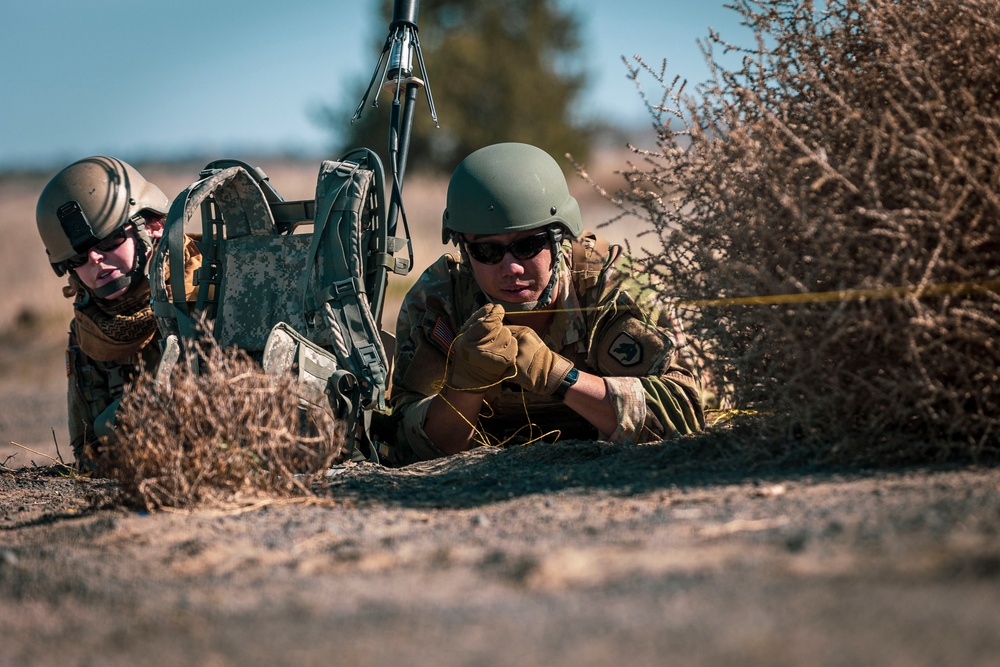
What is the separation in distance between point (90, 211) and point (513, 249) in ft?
7.76

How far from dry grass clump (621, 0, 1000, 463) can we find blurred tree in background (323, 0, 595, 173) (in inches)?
898

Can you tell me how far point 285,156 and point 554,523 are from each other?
5797cm

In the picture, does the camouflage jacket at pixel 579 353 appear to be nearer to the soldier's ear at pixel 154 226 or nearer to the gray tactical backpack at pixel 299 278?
the gray tactical backpack at pixel 299 278

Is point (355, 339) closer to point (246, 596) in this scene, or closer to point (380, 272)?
point (380, 272)

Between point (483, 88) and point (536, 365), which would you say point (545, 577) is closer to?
point (536, 365)

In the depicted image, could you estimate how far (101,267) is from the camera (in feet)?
16.0

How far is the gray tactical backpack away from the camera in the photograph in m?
3.93

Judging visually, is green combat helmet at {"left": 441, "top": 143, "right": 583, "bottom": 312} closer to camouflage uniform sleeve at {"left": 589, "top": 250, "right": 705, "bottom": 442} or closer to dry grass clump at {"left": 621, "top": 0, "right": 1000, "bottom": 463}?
camouflage uniform sleeve at {"left": 589, "top": 250, "right": 705, "bottom": 442}

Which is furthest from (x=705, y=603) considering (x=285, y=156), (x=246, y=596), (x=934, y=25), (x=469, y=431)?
(x=285, y=156)

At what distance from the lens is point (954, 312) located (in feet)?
9.00

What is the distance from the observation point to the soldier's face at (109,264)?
16.0ft

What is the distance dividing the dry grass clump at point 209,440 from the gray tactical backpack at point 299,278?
0.26 metres

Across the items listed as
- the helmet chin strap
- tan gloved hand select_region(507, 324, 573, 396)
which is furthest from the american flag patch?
the helmet chin strap

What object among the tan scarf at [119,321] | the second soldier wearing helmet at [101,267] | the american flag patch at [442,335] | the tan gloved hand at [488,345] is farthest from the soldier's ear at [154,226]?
the tan gloved hand at [488,345]
